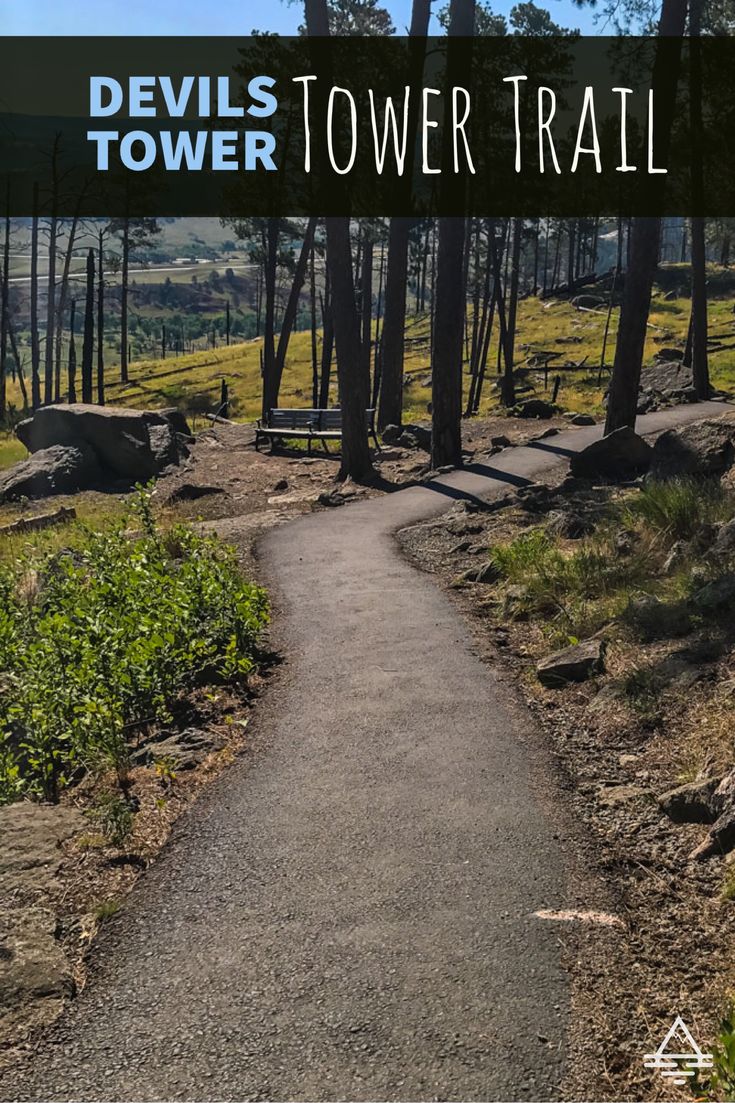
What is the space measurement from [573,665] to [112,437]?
16225 millimetres

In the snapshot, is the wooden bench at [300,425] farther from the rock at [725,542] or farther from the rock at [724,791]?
the rock at [724,791]

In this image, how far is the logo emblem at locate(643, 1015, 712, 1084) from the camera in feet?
12.1

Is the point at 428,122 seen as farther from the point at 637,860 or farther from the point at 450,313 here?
the point at 637,860

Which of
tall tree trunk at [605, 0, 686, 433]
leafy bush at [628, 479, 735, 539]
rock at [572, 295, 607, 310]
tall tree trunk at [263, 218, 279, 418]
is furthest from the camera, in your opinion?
rock at [572, 295, 607, 310]

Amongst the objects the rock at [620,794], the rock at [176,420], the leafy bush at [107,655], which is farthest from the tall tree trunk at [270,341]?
the rock at [620,794]

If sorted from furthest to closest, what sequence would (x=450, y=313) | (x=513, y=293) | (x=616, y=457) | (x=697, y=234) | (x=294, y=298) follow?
(x=513, y=293) → (x=294, y=298) → (x=697, y=234) → (x=450, y=313) → (x=616, y=457)

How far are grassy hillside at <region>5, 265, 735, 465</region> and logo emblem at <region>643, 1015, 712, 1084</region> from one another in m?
29.3

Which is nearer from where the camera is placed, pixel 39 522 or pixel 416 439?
pixel 39 522

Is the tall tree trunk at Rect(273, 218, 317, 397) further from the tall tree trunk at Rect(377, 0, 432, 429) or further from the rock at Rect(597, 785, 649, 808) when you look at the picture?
the rock at Rect(597, 785, 649, 808)

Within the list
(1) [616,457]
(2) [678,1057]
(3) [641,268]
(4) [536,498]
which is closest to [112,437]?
(4) [536,498]

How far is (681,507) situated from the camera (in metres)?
11.3

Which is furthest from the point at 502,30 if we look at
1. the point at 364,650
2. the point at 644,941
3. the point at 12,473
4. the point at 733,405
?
the point at 644,941

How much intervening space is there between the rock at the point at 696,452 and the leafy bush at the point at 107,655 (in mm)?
6471

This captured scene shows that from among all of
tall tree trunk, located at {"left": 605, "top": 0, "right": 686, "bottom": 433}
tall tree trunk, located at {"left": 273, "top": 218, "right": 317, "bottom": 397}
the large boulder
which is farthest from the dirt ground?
tall tree trunk, located at {"left": 273, "top": 218, "right": 317, "bottom": 397}
